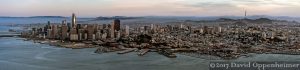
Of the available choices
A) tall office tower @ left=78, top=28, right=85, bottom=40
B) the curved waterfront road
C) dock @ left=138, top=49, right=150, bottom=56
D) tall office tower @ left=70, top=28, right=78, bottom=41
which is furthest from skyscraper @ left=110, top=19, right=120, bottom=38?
dock @ left=138, top=49, right=150, bottom=56

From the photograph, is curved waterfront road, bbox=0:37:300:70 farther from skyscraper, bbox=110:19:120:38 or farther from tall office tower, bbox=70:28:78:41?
skyscraper, bbox=110:19:120:38

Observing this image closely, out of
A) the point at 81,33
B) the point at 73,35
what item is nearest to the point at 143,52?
the point at 73,35

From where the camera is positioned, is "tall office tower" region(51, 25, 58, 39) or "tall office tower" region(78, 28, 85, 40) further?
"tall office tower" region(51, 25, 58, 39)

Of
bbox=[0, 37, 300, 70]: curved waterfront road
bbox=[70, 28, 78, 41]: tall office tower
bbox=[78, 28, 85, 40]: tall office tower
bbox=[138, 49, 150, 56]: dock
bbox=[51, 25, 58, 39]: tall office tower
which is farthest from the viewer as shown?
bbox=[51, 25, 58, 39]: tall office tower

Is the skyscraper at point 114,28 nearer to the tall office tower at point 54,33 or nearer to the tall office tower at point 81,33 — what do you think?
the tall office tower at point 81,33

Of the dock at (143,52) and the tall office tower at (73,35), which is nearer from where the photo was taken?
the dock at (143,52)

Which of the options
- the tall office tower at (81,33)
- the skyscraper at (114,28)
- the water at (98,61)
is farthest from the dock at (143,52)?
the tall office tower at (81,33)

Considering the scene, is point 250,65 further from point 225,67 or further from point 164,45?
point 164,45

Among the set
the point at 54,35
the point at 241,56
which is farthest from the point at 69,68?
the point at 54,35
